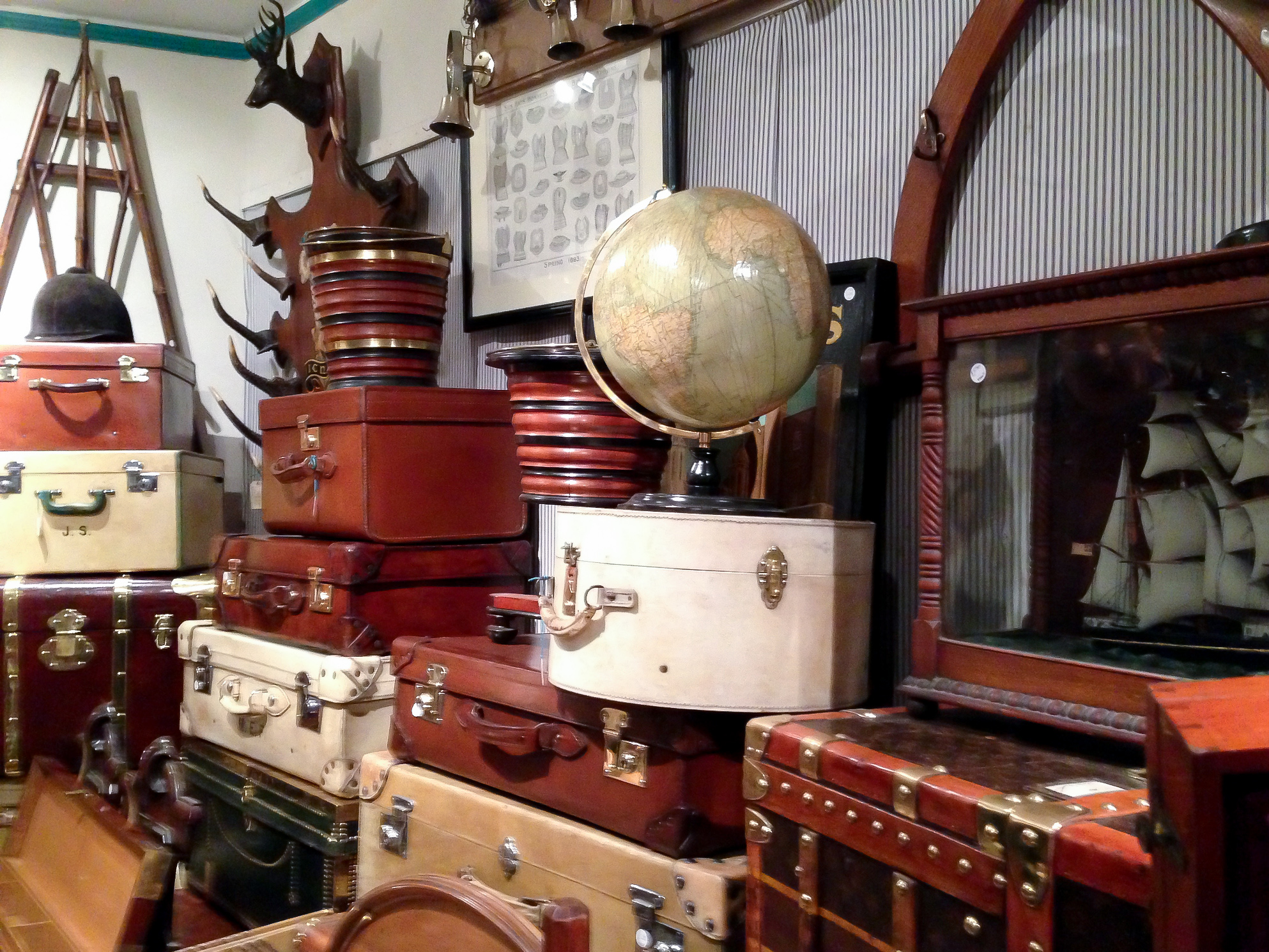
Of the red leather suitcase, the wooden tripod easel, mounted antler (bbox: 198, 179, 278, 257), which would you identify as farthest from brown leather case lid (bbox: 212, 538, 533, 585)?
the wooden tripod easel

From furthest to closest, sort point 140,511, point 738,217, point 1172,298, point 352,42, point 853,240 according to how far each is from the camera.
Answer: point 352,42
point 140,511
point 853,240
point 738,217
point 1172,298

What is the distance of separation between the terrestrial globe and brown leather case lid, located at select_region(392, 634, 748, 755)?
0.46 metres

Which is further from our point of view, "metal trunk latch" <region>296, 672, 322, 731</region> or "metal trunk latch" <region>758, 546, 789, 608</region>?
"metal trunk latch" <region>296, 672, 322, 731</region>

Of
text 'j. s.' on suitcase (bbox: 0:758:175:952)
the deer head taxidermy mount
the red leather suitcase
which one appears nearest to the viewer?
text 'j. s.' on suitcase (bbox: 0:758:175:952)

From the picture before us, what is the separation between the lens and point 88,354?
321 centimetres

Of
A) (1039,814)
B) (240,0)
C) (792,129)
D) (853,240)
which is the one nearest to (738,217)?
(853,240)

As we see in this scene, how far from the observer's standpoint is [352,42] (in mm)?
3566

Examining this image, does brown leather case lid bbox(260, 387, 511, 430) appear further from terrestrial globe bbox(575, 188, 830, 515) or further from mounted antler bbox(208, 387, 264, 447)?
mounted antler bbox(208, 387, 264, 447)

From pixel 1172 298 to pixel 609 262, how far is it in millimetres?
810

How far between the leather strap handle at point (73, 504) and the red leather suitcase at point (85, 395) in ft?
0.57

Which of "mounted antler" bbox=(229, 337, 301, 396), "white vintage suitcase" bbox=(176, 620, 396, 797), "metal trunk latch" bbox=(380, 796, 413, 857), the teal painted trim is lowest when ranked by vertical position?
"metal trunk latch" bbox=(380, 796, 413, 857)

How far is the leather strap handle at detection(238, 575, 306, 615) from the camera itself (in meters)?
2.54

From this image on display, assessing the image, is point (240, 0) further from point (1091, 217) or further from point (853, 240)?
point (1091, 217)

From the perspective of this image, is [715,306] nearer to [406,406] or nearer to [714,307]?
[714,307]
